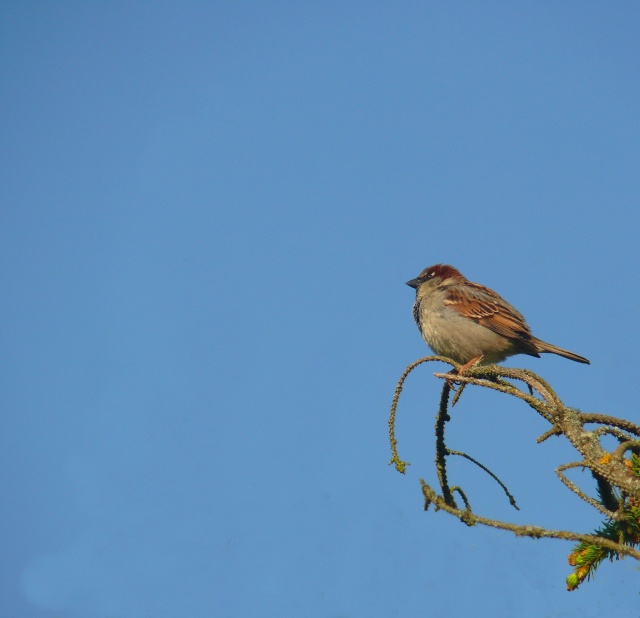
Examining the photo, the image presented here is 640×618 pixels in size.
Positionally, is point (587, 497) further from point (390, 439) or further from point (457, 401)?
point (457, 401)

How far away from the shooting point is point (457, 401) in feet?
14.3

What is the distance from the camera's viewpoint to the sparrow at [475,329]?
749 cm

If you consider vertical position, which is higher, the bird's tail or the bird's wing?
the bird's wing

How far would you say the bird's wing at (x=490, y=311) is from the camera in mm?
7511

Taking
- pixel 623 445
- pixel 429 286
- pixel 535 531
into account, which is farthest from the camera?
pixel 429 286

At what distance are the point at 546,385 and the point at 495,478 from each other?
67 centimetres

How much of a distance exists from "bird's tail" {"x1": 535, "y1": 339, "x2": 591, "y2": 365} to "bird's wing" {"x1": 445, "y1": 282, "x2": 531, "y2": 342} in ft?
0.43

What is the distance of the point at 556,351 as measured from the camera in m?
7.28

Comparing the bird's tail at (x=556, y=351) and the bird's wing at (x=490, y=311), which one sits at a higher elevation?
the bird's wing at (x=490, y=311)

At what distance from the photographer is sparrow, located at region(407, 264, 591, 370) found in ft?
24.6

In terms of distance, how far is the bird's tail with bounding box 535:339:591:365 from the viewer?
7047mm

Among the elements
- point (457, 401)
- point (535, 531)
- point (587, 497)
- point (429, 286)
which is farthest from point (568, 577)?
point (429, 286)

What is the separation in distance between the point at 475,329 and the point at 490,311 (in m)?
0.32

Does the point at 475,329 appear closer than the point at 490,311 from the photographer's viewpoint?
Yes
